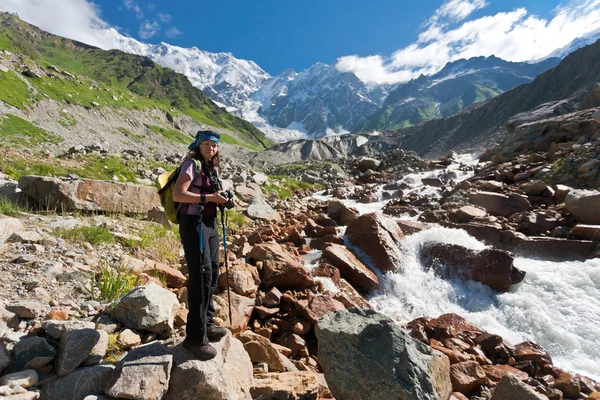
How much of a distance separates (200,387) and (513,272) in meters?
Answer: 9.13

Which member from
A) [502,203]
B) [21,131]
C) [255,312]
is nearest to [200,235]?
[255,312]

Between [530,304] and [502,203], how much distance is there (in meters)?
7.06

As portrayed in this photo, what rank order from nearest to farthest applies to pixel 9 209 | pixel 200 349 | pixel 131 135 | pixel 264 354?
pixel 200 349
pixel 264 354
pixel 9 209
pixel 131 135

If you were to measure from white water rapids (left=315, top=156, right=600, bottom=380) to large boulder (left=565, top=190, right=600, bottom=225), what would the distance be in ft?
7.92

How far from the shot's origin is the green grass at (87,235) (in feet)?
21.3

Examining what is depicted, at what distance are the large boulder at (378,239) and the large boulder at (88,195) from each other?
6.65m

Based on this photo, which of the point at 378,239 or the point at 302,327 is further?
the point at 378,239

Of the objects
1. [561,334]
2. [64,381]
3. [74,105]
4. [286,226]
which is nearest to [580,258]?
[561,334]

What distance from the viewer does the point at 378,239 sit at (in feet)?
32.9

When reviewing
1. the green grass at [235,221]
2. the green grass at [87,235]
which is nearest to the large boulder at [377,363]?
the green grass at [87,235]

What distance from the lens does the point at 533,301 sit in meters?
8.21

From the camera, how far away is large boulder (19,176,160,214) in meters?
8.33

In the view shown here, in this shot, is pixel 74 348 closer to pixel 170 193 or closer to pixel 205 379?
pixel 205 379

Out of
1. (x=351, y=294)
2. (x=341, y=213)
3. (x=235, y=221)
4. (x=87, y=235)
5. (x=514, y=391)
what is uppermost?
(x=341, y=213)
